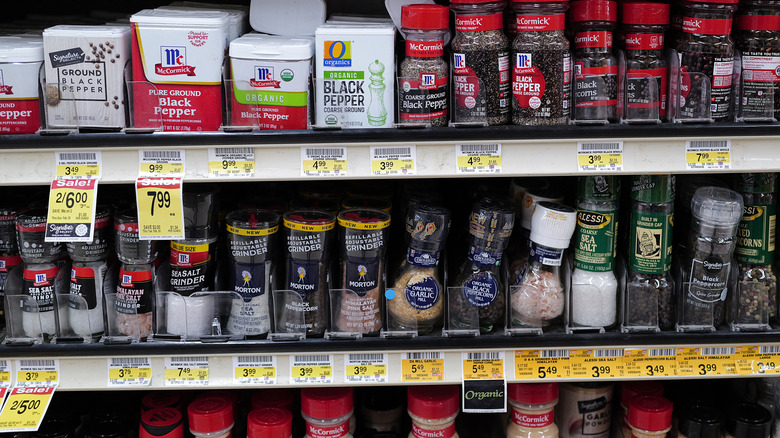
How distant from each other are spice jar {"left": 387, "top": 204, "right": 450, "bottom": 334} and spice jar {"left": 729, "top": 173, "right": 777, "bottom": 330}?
617 mm

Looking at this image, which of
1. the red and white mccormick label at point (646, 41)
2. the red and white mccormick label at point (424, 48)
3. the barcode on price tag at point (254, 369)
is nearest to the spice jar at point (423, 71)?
the red and white mccormick label at point (424, 48)

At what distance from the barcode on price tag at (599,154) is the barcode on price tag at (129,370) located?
959 mm

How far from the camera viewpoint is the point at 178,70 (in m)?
1.43

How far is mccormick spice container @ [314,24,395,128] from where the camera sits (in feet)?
4.69

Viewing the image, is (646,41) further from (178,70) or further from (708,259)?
(178,70)

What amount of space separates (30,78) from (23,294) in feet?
1.45

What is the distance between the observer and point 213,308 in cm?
158

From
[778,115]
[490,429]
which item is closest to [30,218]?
[490,429]

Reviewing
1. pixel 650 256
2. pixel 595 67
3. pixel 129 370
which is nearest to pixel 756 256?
pixel 650 256

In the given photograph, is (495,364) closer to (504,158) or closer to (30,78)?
(504,158)

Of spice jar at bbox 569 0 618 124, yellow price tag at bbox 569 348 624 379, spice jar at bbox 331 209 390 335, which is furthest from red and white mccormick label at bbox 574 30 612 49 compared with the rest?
yellow price tag at bbox 569 348 624 379

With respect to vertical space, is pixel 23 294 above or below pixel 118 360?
above

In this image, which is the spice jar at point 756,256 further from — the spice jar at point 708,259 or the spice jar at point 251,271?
the spice jar at point 251,271

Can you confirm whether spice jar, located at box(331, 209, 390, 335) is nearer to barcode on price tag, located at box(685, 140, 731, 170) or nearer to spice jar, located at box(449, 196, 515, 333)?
spice jar, located at box(449, 196, 515, 333)
